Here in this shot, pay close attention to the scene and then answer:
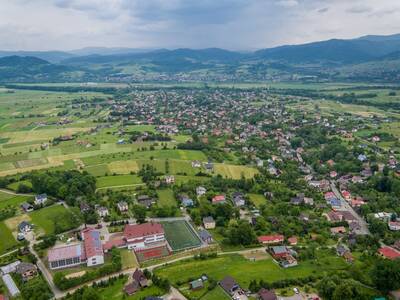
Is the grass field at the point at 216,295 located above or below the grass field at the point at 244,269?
below

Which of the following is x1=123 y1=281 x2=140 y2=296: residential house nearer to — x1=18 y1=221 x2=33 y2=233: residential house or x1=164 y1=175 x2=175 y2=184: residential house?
x1=18 y1=221 x2=33 y2=233: residential house

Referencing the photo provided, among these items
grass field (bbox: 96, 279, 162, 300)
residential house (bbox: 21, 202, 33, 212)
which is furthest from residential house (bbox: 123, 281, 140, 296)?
residential house (bbox: 21, 202, 33, 212)

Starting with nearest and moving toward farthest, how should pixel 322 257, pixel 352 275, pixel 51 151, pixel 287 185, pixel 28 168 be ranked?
pixel 352 275
pixel 322 257
pixel 287 185
pixel 28 168
pixel 51 151

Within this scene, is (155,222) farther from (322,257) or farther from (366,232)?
(366,232)

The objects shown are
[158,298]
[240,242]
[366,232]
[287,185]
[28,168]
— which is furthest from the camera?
[28,168]

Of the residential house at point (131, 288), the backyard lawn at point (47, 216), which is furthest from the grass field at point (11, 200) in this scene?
the residential house at point (131, 288)

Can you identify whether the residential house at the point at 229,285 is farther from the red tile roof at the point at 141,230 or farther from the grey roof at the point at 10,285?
the grey roof at the point at 10,285

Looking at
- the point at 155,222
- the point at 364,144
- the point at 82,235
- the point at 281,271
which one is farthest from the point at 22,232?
the point at 364,144
